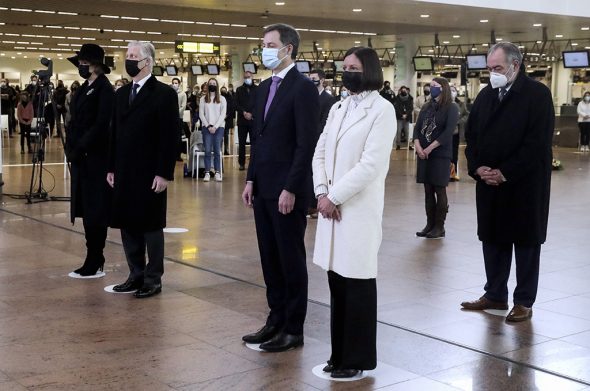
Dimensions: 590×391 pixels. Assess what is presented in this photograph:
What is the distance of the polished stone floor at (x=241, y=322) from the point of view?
4.37 meters

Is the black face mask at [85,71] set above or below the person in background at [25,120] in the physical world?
above

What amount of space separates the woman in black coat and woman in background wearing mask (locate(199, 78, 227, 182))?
7.99 metres

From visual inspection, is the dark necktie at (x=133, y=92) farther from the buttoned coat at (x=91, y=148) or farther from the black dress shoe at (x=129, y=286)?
the black dress shoe at (x=129, y=286)

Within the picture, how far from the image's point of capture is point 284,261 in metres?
4.77

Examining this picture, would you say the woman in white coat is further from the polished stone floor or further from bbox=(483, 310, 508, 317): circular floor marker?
bbox=(483, 310, 508, 317): circular floor marker

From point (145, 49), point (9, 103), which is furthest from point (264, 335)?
point (9, 103)

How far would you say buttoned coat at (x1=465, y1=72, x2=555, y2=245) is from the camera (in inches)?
216

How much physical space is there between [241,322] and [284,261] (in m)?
0.87

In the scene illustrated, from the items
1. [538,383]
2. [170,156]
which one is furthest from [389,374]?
[170,156]

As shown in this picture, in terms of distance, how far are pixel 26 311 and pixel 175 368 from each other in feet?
5.52

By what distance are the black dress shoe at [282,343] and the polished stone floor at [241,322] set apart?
5 cm

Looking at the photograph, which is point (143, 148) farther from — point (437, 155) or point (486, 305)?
point (437, 155)

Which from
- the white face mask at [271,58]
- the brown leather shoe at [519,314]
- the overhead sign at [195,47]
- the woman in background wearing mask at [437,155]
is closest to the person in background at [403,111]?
the overhead sign at [195,47]

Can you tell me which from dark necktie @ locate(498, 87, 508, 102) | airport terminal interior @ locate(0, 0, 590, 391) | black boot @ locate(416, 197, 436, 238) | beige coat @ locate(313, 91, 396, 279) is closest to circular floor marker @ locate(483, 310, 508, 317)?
airport terminal interior @ locate(0, 0, 590, 391)
